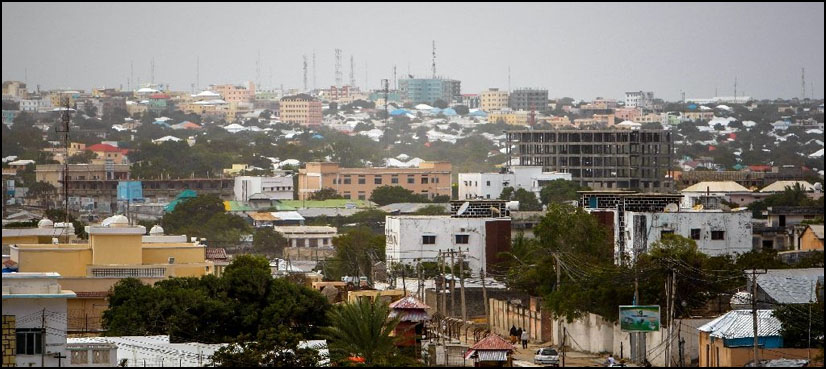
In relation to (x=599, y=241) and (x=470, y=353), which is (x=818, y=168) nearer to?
(x=599, y=241)

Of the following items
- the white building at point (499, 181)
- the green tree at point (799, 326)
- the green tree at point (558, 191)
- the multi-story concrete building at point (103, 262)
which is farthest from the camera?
the white building at point (499, 181)

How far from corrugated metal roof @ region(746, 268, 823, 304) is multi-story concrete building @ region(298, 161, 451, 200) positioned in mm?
65837

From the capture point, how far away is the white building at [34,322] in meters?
24.6

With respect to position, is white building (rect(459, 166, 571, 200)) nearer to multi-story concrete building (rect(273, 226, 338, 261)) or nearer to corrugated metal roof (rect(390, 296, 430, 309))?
multi-story concrete building (rect(273, 226, 338, 261))

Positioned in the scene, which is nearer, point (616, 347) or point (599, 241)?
point (616, 347)

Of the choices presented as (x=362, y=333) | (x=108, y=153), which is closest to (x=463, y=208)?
(x=362, y=333)

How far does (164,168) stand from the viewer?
11450cm

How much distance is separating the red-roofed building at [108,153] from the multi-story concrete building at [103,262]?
7808 centimetres

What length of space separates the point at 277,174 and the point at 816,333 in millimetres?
80252

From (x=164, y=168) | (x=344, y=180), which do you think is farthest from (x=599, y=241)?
(x=164, y=168)

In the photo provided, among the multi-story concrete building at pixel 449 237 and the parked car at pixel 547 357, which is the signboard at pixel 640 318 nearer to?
the parked car at pixel 547 357

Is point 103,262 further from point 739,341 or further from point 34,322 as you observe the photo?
point 739,341

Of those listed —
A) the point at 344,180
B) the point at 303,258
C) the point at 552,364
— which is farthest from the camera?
the point at 344,180

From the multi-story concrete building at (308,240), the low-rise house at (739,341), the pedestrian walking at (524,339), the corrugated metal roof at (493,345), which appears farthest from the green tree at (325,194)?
the low-rise house at (739,341)
